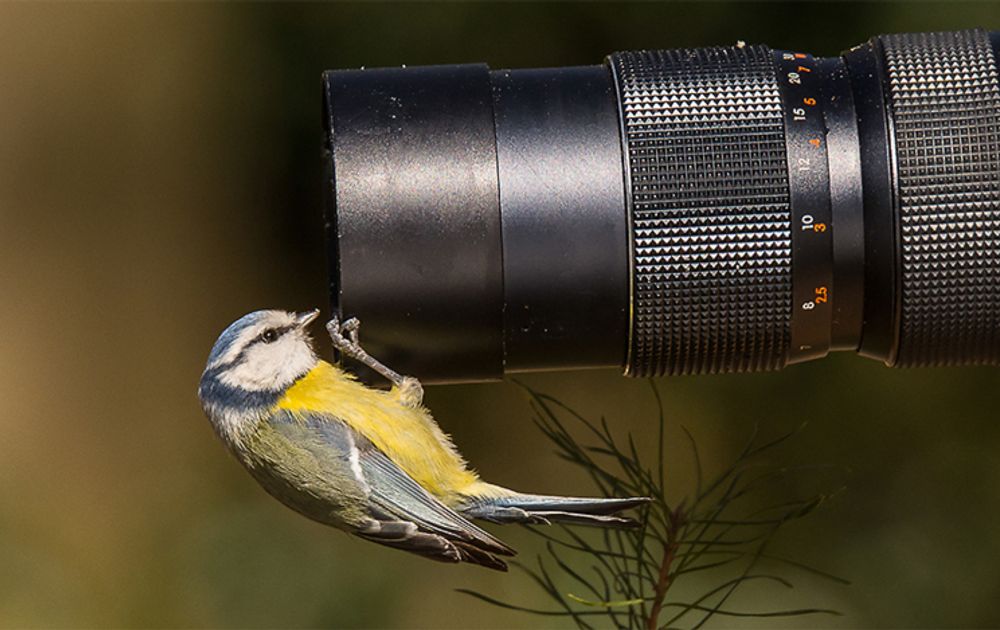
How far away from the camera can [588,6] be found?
2971mm

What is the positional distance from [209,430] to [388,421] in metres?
1.49

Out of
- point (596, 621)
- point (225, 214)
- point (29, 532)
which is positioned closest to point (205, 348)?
point (225, 214)

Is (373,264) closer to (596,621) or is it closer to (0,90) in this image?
(596,621)

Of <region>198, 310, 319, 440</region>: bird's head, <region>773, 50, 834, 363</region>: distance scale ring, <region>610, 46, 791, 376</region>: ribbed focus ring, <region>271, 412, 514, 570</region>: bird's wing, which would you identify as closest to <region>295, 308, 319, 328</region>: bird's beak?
<region>198, 310, 319, 440</region>: bird's head

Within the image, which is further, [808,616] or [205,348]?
[205,348]

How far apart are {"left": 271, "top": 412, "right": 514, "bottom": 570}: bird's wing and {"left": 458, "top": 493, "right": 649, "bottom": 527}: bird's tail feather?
0.13ft

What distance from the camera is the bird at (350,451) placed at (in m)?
1.72

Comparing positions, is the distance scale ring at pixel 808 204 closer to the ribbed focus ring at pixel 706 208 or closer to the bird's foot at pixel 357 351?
the ribbed focus ring at pixel 706 208

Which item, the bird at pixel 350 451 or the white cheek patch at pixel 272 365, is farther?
the white cheek patch at pixel 272 365

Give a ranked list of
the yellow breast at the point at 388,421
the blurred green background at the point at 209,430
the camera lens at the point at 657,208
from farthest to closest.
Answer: the blurred green background at the point at 209,430, the yellow breast at the point at 388,421, the camera lens at the point at 657,208

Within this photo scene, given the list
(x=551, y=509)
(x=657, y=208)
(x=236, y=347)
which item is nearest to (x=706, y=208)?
(x=657, y=208)

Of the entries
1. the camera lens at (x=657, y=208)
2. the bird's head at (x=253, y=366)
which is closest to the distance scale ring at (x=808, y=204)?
the camera lens at (x=657, y=208)

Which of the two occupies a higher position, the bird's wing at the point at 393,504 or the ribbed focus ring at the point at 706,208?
the ribbed focus ring at the point at 706,208

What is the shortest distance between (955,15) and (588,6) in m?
0.74
